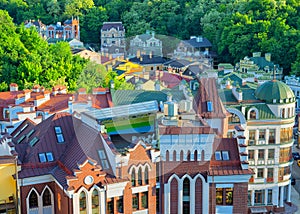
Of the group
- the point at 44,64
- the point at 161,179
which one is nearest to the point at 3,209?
the point at 161,179

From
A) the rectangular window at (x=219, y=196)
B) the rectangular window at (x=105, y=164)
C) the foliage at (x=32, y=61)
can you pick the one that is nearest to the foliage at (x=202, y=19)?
the foliage at (x=32, y=61)

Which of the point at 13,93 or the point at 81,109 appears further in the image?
the point at 13,93

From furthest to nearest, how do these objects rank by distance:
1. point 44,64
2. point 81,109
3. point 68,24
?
1. point 68,24
2. point 44,64
3. point 81,109

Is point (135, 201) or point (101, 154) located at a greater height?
point (101, 154)

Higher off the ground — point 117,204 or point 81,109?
point 81,109

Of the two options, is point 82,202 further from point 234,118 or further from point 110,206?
point 234,118

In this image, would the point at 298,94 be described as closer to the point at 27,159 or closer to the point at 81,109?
the point at 81,109

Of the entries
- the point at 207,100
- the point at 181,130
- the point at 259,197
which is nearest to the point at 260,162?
the point at 259,197

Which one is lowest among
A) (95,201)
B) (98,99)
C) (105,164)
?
(95,201)
